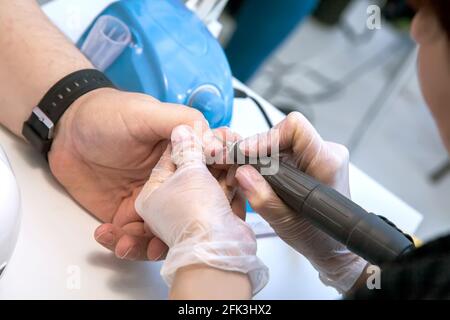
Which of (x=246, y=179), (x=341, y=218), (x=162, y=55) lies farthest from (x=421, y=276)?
(x=162, y=55)

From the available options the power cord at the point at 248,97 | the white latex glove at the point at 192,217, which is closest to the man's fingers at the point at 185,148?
the white latex glove at the point at 192,217

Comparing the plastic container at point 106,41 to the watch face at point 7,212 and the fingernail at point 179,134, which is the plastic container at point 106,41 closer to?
the fingernail at point 179,134

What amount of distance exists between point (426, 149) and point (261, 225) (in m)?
1.53

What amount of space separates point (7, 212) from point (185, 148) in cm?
23

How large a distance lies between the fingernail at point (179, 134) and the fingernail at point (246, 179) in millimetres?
80

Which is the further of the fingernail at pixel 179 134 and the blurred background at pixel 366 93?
the blurred background at pixel 366 93

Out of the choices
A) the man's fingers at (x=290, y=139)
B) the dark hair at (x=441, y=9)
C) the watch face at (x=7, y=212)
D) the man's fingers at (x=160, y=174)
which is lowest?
the watch face at (x=7, y=212)

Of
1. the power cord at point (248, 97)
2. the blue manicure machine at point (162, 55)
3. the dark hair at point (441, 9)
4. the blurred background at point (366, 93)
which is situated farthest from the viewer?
the blurred background at point (366, 93)

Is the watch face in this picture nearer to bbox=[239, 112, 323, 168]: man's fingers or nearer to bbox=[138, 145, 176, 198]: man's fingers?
bbox=[138, 145, 176, 198]: man's fingers

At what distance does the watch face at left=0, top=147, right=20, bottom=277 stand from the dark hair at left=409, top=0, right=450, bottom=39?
0.42 meters

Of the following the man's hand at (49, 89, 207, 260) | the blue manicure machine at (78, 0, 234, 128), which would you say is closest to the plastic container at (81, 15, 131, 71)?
the blue manicure machine at (78, 0, 234, 128)

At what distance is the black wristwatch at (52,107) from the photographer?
2.48 feet

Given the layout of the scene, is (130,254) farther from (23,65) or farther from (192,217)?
(23,65)
